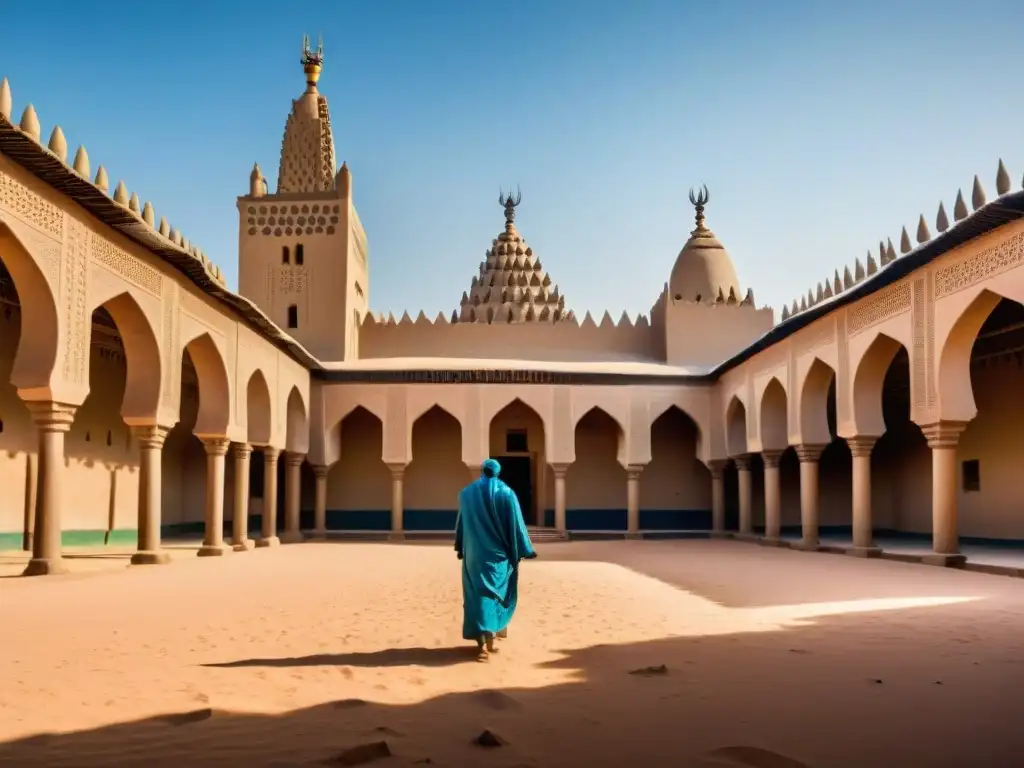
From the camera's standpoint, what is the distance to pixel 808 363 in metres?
18.0

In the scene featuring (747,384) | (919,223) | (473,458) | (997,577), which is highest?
(919,223)

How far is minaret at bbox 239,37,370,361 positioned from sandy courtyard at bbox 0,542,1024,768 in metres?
16.2

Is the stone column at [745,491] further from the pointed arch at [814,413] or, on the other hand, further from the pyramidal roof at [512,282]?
the pyramidal roof at [512,282]

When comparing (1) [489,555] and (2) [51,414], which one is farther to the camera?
(2) [51,414]

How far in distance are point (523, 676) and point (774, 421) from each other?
16062 mm

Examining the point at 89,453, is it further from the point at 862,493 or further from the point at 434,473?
the point at 862,493

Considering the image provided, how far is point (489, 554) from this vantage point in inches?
260

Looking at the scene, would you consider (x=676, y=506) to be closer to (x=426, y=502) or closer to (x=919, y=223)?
(x=426, y=502)

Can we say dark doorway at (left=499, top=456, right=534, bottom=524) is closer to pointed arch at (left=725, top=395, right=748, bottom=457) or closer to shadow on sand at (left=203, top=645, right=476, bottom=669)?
pointed arch at (left=725, top=395, right=748, bottom=457)

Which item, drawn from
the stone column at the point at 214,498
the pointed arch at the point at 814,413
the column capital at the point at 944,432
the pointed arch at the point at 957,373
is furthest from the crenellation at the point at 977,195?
the stone column at the point at 214,498

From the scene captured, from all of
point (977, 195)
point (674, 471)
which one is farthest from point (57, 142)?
point (674, 471)

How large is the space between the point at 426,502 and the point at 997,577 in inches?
661

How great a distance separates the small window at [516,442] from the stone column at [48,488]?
16167 millimetres

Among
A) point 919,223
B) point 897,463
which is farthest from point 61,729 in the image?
point 897,463
